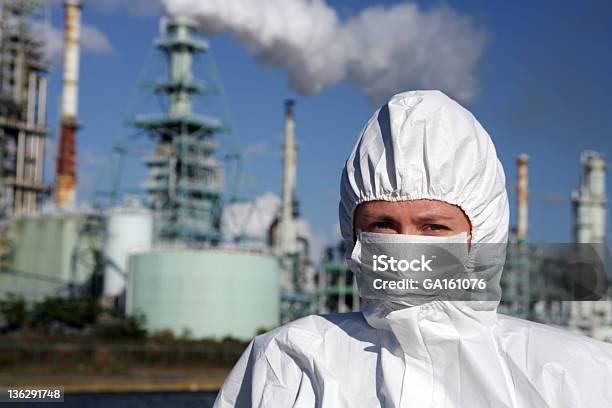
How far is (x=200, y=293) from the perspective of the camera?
3172 cm

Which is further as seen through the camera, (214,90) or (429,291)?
(214,90)

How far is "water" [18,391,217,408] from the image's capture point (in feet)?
71.5

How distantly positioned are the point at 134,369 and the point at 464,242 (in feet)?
80.6

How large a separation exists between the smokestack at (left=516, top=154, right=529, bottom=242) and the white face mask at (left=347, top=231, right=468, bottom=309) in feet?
176

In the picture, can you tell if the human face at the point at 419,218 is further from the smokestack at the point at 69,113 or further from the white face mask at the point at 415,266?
the smokestack at the point at 69,113

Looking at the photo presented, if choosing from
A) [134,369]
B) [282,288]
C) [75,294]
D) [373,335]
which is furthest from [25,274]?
[373,335]

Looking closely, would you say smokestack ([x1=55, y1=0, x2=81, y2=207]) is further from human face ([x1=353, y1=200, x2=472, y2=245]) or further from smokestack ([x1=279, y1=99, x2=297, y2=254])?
human face ([x1=353, y1=200, x2=472, y2=245])

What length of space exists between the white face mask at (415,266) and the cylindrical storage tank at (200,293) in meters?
29.7

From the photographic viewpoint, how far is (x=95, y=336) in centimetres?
3006

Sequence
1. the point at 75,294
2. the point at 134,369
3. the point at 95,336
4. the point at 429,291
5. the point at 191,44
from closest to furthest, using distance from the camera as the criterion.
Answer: the point at 429,291 → the point at 134,369 → the point at 95,336 → the point at 75,294 → the point at 191,44

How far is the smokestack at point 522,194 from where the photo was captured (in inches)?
2158

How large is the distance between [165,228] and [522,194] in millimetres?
26306

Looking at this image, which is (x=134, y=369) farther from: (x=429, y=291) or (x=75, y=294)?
(x=429, y=291)
